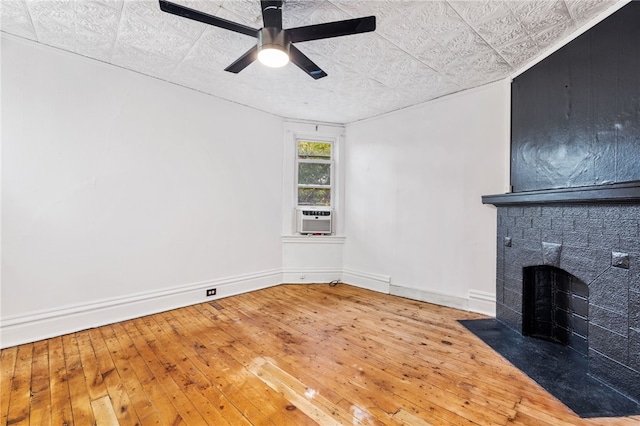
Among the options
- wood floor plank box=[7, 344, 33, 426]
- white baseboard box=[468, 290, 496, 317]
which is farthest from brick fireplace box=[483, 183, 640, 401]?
wood floor plank box=[7, 344, 33, 426]

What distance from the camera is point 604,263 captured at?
1856mm

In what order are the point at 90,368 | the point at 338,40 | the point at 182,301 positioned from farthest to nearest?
the point at 182,301 < the point at 338,40 < the point at 90,368

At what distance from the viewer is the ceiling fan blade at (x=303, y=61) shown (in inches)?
77.6

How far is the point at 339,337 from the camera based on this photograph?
2439mm

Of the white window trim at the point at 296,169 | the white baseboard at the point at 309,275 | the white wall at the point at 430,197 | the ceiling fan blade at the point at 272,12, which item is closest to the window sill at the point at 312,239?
the white window trim at the point at 296,169

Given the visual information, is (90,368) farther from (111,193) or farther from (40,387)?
(111,193)

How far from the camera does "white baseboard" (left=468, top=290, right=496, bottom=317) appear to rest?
2916 millimetres

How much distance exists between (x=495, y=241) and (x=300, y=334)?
228cm

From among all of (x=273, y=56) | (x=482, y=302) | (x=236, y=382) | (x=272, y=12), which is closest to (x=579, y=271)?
(x=482, y=302)

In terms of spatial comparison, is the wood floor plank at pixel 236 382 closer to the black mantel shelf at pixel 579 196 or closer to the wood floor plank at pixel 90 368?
the wood floor plank at pixel 90 368

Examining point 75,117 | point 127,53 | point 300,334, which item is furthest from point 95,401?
point 127,53

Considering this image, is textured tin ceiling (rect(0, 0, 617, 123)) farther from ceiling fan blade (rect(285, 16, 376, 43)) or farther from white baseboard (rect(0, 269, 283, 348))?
white baseboard (rect(0, 269, 283, 348))

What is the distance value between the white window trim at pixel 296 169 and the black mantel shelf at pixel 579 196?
2.23 m

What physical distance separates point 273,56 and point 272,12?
0.25 meters
